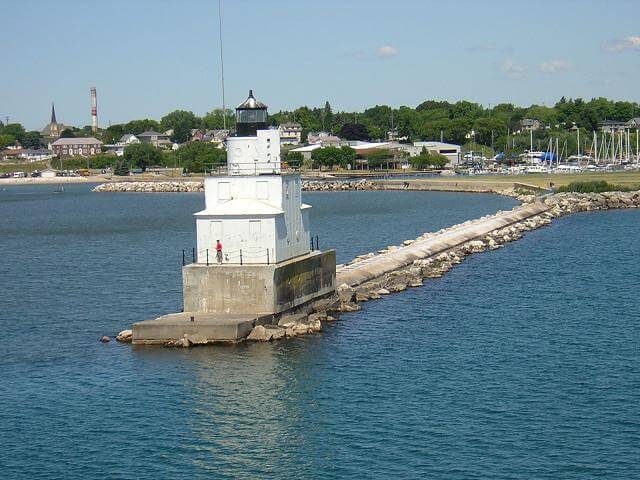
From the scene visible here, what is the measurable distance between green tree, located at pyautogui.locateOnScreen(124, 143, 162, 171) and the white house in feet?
538

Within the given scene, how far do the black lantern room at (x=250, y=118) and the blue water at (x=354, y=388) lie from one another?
7.23 meters

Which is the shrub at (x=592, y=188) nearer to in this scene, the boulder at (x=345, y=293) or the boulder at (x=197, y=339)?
the boulder at (x=345, y=293)

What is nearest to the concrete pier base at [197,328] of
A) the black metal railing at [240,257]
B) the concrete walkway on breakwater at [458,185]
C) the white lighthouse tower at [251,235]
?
the white lighthouse tower at [251,235]

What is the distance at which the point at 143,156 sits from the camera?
19625 centimetres

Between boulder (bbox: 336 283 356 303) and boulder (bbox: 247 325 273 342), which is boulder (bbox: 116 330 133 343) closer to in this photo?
boulder (bbox: 247 325 273 342)

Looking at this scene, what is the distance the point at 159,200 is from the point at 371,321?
92939mm

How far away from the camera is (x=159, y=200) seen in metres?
127

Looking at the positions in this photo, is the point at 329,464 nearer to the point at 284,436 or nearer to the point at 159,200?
the point at 284,436

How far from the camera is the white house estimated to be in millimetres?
33438

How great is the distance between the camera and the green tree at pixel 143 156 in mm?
196500

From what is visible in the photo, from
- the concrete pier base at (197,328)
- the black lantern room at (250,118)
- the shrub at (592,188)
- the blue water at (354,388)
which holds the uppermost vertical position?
the black lantern room at (250,118)

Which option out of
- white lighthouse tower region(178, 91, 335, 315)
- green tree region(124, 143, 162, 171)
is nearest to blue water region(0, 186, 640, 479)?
white lighthouse tower region(178, 91, 335, 315)

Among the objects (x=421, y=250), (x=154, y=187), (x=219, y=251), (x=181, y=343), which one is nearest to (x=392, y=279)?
(x=421, y=250)

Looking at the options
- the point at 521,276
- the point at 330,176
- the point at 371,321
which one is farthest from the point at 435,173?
the point at 371,321
